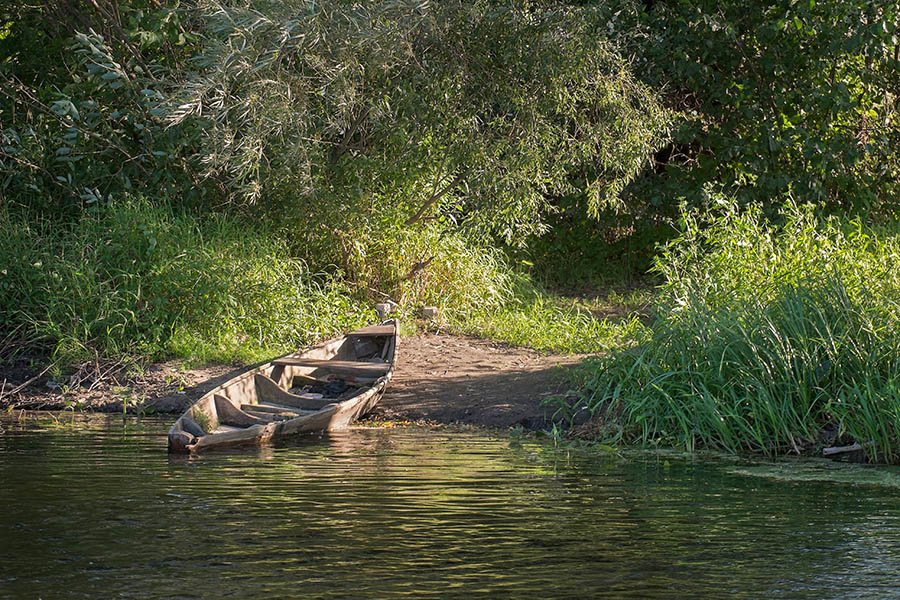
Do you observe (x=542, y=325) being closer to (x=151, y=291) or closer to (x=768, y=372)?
(x=151, y=291)

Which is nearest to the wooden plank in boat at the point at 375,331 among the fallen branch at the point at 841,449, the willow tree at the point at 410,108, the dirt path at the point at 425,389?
the dirt path at the point at 425,389

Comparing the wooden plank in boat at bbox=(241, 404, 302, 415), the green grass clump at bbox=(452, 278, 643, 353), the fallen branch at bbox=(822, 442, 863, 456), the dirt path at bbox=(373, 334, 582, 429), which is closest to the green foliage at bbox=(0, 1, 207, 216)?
the dirt path at bbox=(373, 334, 582, 429)

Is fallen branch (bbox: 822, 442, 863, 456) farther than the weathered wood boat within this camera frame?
No

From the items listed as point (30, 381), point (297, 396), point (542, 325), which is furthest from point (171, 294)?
point (542, 325)

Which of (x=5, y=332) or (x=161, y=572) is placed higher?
(x=5, y=332)

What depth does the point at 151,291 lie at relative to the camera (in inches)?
509

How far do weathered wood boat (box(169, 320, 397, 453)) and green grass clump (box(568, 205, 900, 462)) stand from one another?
2.27m

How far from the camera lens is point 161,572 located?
500cm

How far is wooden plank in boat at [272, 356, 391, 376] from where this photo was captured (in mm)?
11555

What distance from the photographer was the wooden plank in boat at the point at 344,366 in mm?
11555

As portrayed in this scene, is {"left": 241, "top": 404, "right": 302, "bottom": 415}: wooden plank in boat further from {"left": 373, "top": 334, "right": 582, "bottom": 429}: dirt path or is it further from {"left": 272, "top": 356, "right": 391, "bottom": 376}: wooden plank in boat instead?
{"left": 272, "top": 356, "right": 391, "bottom": 376}: wooden plank in boat

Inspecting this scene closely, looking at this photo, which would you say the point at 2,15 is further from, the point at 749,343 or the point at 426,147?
the point at 749,343

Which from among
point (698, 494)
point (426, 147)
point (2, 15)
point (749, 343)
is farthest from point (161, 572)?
point (2, 15)

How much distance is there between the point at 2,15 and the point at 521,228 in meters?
7.66
